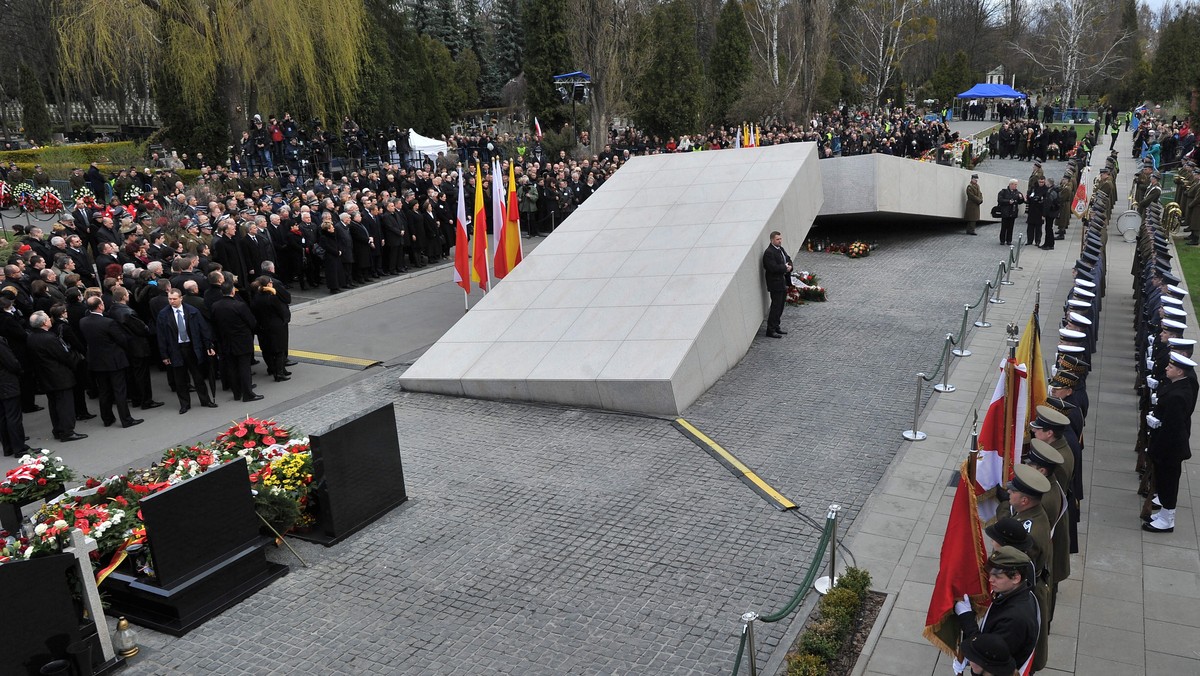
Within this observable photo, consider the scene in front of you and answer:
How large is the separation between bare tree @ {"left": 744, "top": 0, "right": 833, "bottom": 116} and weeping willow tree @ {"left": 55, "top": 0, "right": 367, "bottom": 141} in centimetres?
2397

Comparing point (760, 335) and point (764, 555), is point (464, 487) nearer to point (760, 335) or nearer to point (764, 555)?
point (764, 555)

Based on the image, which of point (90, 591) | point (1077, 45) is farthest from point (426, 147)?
point (1077, 45)

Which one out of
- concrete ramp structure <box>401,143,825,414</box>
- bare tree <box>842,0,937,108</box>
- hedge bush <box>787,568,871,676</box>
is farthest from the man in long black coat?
bare tree <box>842,0,937,108</box>

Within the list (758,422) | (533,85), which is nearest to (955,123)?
(533,85)

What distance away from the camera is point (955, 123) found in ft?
197

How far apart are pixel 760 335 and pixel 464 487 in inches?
262

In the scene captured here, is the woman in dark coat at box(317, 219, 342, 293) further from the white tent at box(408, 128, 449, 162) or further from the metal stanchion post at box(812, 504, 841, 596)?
the white tent at box(408, 128, 449, 162)

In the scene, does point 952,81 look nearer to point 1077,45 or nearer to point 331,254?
point 1077,45

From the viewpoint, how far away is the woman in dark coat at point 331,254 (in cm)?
1745

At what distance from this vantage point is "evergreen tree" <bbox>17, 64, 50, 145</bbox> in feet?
129

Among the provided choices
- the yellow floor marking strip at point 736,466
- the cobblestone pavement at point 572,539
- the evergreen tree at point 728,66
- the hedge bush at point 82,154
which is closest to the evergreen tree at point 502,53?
the evergreen tree at point 728,66

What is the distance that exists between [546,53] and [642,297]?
31928mm

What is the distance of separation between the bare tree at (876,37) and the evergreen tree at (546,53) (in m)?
21.1

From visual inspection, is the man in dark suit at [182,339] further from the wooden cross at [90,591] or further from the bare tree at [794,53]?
the bare tree at [794,53]
